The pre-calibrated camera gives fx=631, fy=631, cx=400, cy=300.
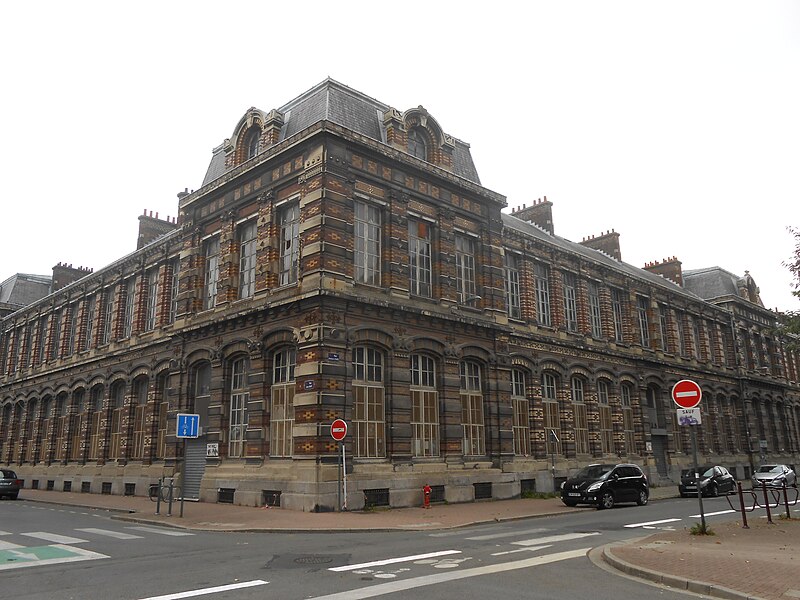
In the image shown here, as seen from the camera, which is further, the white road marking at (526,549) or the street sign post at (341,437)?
the street sign post at (341,437)

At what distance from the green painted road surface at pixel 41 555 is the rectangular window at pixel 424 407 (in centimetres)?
1101

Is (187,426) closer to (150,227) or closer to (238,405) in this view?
(238,405)

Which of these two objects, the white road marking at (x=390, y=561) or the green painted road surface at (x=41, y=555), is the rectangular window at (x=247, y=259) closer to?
the green painted road surface at (x=41, y=555)

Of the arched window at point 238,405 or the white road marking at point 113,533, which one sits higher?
the arched window at point 238,405

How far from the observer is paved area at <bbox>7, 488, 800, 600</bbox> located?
25.5 feet

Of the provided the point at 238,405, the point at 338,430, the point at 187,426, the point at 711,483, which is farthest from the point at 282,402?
the point at 711,483

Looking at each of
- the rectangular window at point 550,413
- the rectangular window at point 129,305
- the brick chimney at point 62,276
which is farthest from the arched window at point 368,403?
the brick chimney at point 62,276

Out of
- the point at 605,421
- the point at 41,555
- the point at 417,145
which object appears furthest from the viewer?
the point at 605,421

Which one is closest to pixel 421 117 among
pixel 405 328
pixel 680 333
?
pixel 405 328

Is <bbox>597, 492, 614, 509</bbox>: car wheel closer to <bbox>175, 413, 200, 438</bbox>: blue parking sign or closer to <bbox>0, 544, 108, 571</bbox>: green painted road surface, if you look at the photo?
<bbox>175, 413, 200, 438</bbox>: blue parking sign

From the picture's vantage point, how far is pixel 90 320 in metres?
32.6

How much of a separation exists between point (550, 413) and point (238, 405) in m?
13.0

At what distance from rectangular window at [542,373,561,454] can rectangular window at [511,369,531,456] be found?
43.1 inches

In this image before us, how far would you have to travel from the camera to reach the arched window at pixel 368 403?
736 inches
